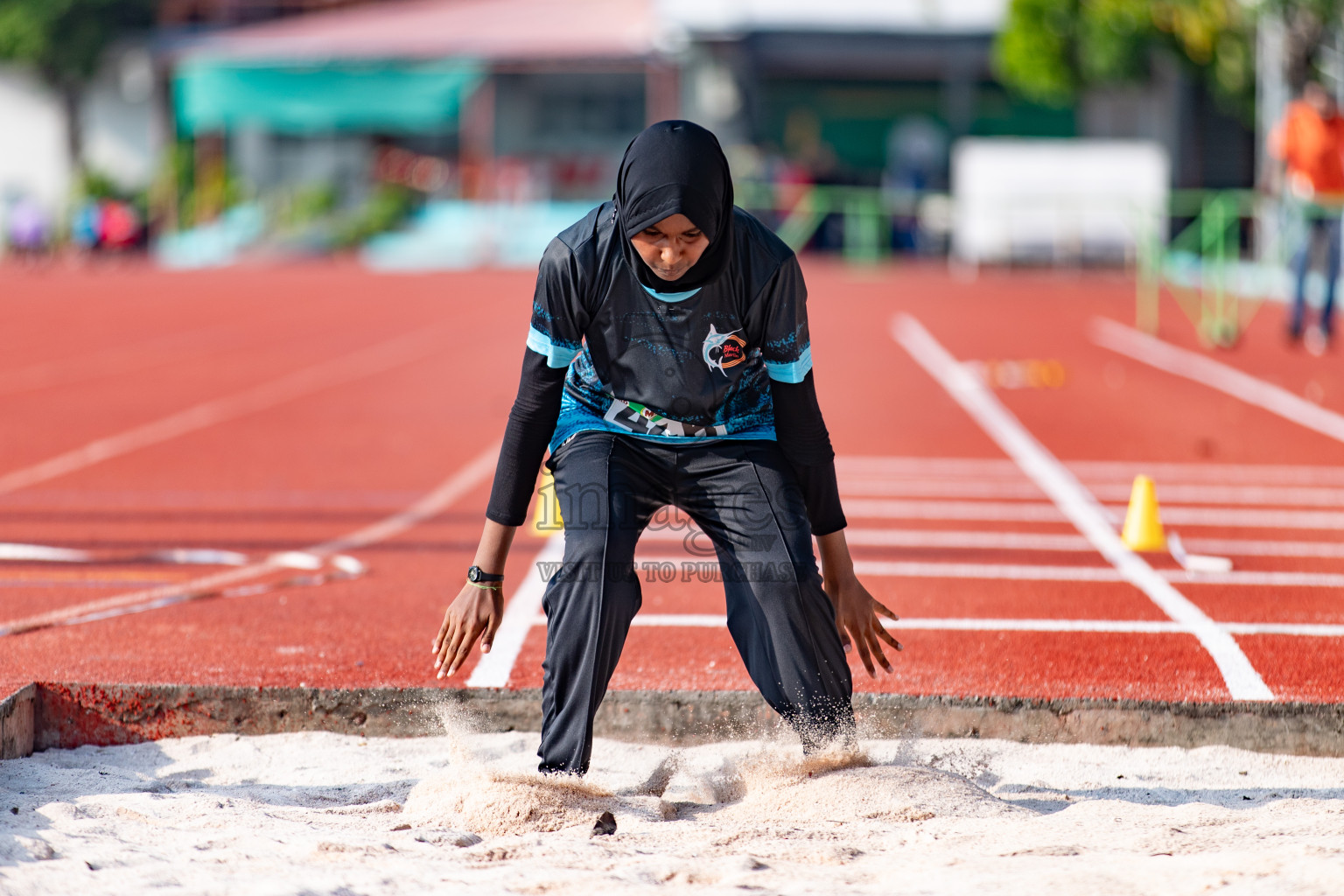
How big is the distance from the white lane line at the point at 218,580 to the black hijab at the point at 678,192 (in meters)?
3.07

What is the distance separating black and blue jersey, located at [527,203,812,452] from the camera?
3629mm

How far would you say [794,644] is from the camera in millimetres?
3734

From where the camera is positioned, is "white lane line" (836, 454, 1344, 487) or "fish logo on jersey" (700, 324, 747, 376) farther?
"white lane line" (836, 454, 1344, 487)

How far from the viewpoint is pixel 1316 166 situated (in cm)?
1355

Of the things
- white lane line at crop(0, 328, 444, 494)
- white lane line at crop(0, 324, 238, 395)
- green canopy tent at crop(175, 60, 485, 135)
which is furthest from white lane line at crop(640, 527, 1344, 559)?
green canopy tent at crop(175, 60, 485, 135)

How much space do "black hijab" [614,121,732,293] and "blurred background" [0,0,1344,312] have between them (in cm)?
2230

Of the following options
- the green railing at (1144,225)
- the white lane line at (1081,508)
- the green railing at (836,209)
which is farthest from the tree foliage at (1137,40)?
the white lane line at (1081,508)

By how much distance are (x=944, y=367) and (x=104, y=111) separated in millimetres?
34202

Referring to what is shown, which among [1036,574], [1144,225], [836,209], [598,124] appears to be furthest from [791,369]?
[598,124]

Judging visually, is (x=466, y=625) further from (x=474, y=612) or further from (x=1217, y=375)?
(x=1217, y=375)

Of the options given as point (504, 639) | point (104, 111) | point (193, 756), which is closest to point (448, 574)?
point (504, 639)

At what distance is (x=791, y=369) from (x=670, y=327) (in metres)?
0.32

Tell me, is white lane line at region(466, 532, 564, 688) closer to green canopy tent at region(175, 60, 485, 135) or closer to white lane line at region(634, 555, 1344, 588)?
white lane line at region(634, 555, 1344, 588)

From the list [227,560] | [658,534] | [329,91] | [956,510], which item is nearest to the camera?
[227,560]
